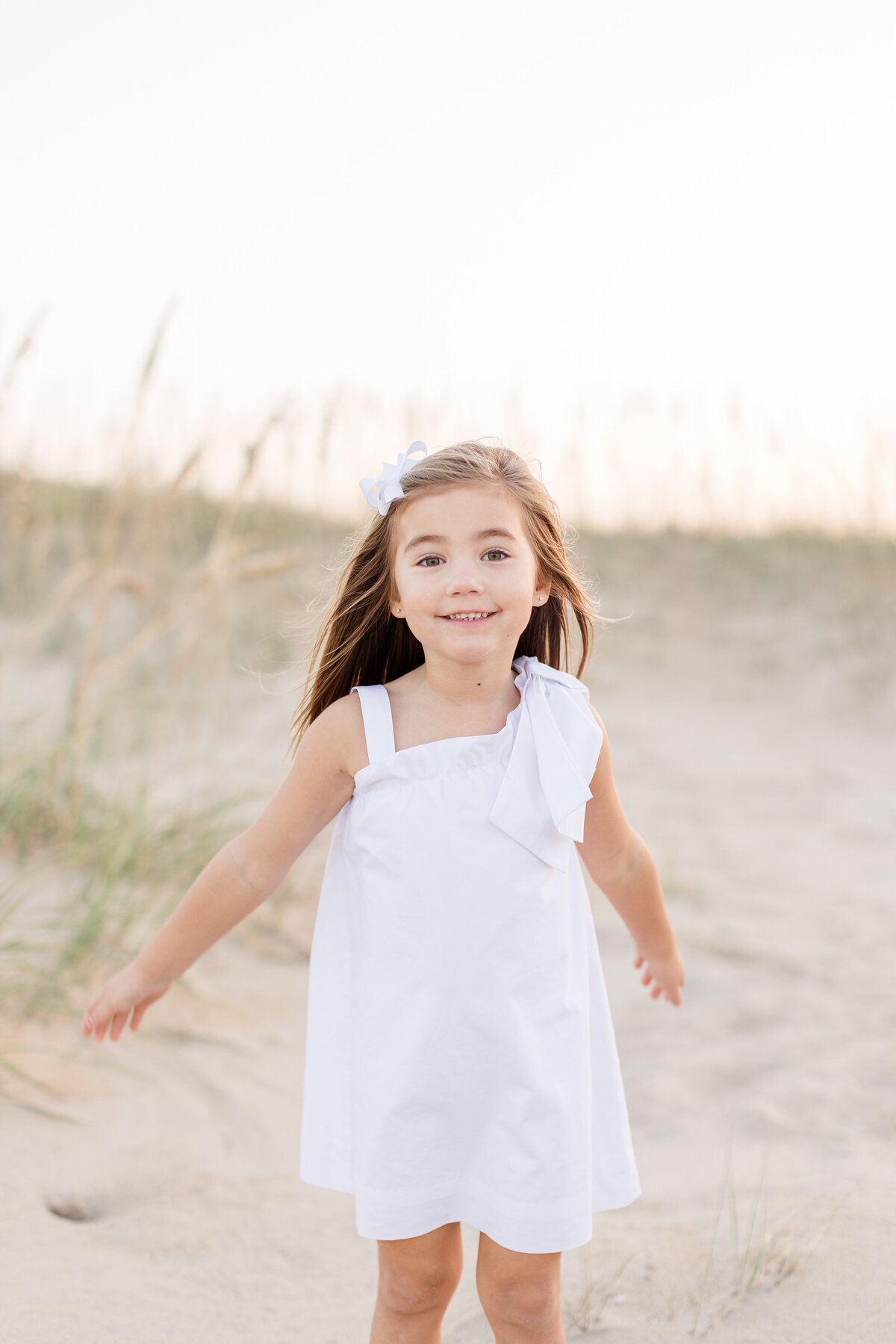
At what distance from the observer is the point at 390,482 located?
1.46 metres

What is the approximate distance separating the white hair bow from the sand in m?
1.27

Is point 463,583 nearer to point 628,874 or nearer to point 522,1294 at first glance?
point 628,874

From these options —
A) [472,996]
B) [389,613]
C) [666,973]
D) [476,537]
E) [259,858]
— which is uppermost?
[476,537]

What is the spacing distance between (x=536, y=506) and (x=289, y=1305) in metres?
1.38

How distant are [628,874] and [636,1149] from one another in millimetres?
1060

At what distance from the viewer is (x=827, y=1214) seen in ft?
5.91

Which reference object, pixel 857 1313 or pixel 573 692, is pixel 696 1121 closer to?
pixel 857 1313

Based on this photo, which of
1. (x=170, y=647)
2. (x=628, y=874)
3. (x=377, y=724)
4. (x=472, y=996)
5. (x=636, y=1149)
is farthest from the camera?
(x=170, y=647)

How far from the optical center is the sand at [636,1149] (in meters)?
1.61

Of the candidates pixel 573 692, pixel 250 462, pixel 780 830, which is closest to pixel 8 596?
pixel 250 462

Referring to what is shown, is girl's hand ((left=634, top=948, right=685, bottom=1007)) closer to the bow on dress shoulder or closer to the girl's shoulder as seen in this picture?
the bow on dress shoulder

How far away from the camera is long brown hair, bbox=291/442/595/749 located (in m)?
1.48

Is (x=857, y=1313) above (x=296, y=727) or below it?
below

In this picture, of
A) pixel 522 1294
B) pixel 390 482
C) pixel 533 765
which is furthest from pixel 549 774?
pixel 522 1294
